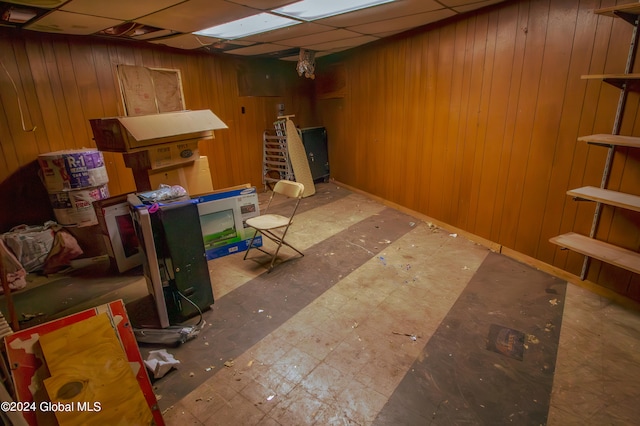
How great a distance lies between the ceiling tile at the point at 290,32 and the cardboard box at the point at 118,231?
2.24 metres

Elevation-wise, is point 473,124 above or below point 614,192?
above

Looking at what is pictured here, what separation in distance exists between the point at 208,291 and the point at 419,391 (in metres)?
1.56

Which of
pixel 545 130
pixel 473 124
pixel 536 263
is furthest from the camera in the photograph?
pixel 473 124

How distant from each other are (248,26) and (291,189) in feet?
5.49

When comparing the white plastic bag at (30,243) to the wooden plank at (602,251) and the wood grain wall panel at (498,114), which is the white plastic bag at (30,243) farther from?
the wooden plank at (602,251)

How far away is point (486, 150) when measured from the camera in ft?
10.5

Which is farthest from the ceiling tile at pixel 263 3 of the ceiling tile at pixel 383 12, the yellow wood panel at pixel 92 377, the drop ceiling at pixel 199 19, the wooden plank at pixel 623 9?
the yellow wood panel at pixel 92 377

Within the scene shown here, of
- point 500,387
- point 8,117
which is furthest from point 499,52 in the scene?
point 8,117

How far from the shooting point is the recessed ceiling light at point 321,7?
2594 mm

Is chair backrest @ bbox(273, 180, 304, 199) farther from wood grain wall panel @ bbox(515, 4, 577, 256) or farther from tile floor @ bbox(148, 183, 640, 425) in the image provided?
wood grain wall panel @ bbox(515, 4, 577, 256)

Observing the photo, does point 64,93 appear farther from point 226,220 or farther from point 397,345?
point 397,345

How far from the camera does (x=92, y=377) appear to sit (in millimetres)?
1353

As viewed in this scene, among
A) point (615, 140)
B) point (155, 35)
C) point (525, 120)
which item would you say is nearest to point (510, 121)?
point (525, 120)

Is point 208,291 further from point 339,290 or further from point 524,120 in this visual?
point 524,120
